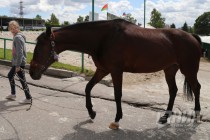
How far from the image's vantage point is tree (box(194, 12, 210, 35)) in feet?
173

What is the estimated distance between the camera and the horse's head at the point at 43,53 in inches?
185

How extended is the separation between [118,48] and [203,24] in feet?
172

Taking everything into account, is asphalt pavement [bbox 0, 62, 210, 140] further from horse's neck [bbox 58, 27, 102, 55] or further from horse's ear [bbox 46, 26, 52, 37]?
horse's ear [bbox 46, 26, 52, 37]

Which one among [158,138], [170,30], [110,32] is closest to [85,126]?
[158,138]

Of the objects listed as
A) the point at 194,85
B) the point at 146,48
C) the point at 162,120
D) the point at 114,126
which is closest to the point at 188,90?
the point at 194,85

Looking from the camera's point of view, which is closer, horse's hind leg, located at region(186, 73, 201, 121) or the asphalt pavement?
the asphalt pavement

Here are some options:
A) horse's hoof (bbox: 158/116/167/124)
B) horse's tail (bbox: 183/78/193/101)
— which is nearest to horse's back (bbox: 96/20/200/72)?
horse's tail (bbox: 183/78/193/101)

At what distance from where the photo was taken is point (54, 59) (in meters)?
4.77

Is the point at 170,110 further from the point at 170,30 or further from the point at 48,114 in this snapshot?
the point at 48,114

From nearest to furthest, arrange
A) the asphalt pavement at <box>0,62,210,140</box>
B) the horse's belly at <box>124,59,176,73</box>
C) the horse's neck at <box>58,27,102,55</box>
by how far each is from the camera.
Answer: the asphalt pavement at <box>0,62,210,140</box> < the horse's neck at <box>58,27,102,55</box> < the horse's belly at <box>124,59,176,73</box>

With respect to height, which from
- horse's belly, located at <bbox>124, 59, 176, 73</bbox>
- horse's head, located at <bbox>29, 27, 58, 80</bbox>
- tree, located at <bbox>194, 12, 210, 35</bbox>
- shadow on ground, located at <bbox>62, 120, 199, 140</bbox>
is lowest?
shadow on ground, located at <bbox>62, 120, 199, 140</bbox>

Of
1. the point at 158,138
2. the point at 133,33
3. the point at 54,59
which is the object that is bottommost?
the point at 158,138

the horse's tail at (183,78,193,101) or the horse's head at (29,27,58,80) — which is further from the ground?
the horse's head at (29,27,58,80)

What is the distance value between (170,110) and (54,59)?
2436 millimetres
